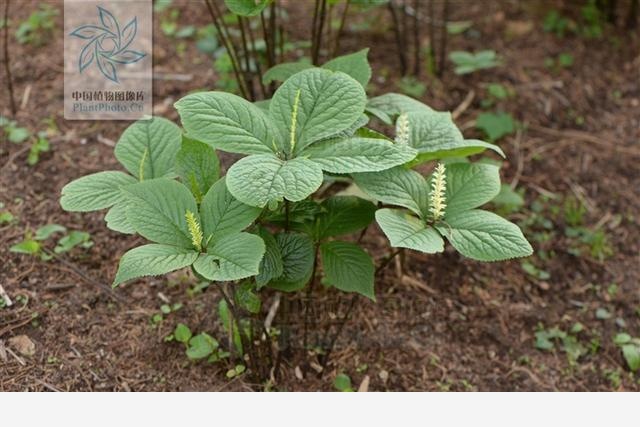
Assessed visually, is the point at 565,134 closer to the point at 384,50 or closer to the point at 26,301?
the point at 384,50

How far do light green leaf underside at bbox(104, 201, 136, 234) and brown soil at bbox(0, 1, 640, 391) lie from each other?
40 cm

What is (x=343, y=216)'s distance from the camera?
1.37 meters

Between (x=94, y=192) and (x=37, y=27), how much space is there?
1276 millimetres

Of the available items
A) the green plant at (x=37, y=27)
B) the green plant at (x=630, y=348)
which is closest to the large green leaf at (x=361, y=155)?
the green plant at (x=630, y=348)

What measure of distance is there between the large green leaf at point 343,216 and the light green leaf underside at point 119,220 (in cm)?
34

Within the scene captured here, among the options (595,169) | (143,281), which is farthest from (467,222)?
(595,169)

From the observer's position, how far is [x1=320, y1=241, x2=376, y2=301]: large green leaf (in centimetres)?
134

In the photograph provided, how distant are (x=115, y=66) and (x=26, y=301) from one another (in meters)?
0.87

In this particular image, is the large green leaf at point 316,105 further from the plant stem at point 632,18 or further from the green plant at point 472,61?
the plant stem at point 632,18

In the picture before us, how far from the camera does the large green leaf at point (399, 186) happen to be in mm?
1228

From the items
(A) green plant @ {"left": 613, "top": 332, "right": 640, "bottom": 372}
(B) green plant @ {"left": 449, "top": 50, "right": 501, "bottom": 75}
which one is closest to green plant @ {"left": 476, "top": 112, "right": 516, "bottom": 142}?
(B) green plant @ {"left": 449, "top": 50, "right": 501, "bottom": 75}

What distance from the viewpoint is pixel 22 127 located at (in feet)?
6.57

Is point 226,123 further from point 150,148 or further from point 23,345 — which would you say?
point 23,345

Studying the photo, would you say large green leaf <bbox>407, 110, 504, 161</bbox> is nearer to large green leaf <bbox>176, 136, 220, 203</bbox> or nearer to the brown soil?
large green leaf <bbox>176, 136, 220, 203</bbox>
